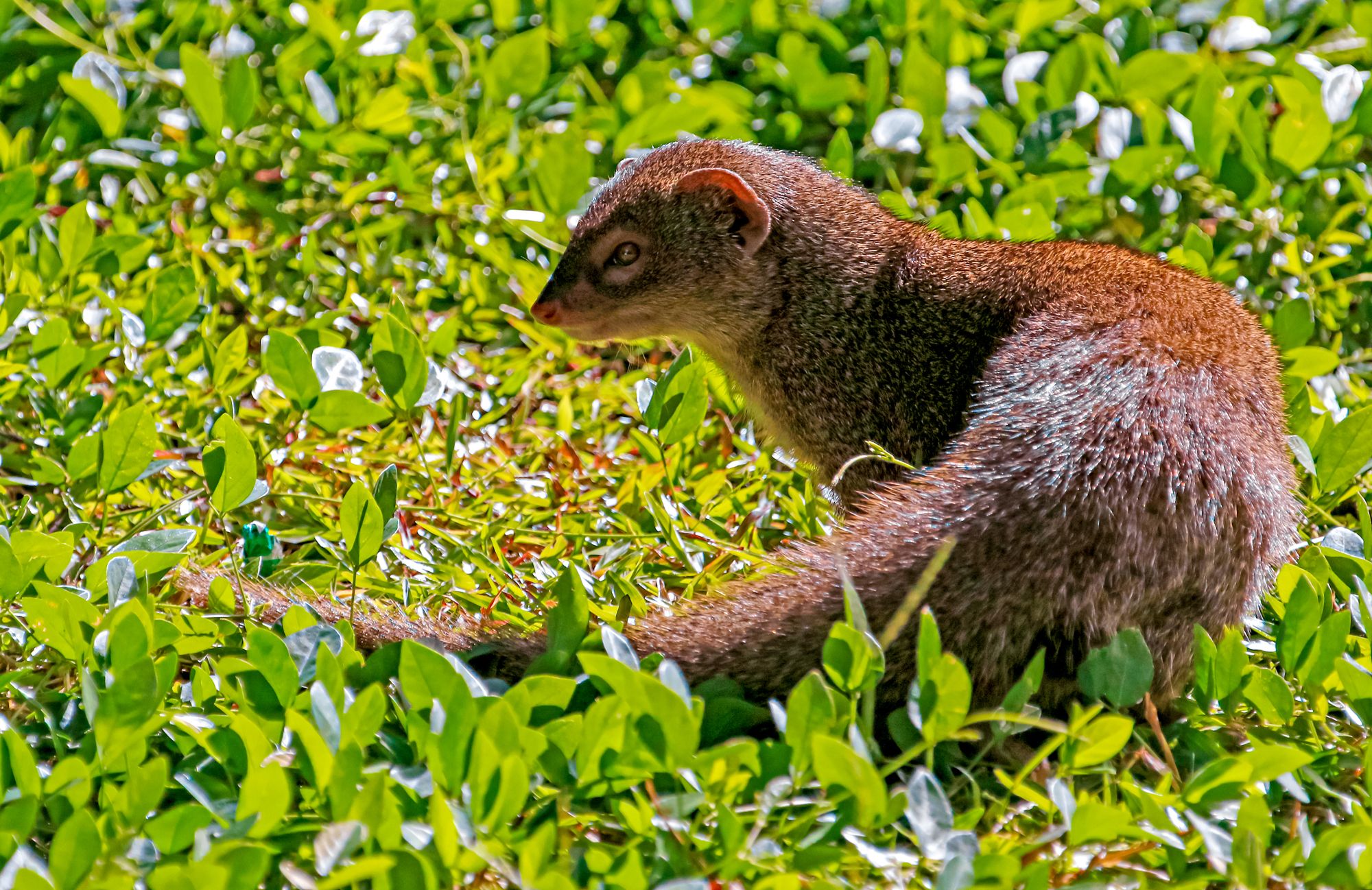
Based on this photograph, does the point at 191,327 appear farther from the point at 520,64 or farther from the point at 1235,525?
the point at 1235,525

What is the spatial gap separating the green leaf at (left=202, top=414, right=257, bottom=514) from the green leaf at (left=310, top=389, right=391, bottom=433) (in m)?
0.29

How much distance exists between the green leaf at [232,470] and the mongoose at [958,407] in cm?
48

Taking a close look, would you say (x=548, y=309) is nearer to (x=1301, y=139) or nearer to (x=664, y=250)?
(x=664, y=250)

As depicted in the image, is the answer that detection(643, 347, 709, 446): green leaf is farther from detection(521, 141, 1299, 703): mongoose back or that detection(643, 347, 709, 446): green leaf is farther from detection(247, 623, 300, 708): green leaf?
detection(247, 623, 300, 708): green leaf

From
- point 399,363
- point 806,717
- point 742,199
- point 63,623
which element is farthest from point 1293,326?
point 63,623

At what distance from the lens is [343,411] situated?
2721 millimetres

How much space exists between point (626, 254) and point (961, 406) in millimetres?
853

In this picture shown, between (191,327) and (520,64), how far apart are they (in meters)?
1.26

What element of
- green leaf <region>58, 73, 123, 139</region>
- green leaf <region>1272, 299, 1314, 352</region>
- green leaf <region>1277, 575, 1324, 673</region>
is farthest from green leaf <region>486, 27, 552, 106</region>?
green leaf <region>1277, 575, 1324, 673</region>

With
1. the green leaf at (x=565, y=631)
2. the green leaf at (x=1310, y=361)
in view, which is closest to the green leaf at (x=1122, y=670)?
the green leaf at (x=565, y=631)

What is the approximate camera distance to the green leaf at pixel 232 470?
243 cm

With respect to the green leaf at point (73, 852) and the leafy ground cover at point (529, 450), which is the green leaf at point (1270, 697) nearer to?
the leafy ground cover at point (529, 450)

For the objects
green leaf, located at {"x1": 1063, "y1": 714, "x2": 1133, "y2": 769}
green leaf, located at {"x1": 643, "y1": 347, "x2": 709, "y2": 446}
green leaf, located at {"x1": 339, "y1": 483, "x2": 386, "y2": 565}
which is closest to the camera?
green leaf, located at {"x1": 1063, "y1": 714, "x2": 1133, "y2": 769}

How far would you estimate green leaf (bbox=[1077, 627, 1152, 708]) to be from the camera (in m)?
2.03
